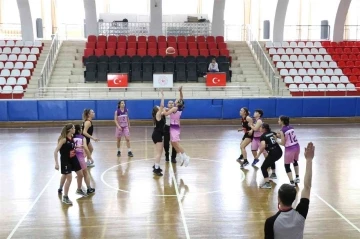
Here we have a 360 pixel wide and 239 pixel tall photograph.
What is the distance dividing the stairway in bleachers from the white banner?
0.55 meters

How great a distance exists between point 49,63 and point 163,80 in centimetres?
703

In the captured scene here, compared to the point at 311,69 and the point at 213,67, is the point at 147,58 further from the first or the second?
the point at 311,69

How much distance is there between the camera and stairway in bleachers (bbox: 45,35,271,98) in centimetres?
2234

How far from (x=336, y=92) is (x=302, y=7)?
17920mm

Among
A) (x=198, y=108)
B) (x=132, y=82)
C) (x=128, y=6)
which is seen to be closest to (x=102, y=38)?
(x=132, y=82)

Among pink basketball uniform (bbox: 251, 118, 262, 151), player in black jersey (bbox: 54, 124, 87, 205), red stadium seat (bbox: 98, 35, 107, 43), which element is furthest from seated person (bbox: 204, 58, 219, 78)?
player in black jersey (bbox: 54, 124, 87, 205)

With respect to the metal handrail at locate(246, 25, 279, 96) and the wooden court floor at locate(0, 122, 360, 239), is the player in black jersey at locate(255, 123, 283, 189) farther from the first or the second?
the metal handrail at locate(246, 25, 279, 96)

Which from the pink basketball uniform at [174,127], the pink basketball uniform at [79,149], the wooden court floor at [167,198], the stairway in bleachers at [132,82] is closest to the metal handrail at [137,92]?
the stairway in bleachers at [132,82]

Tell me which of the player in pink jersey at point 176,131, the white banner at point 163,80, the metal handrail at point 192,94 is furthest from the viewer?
the white banner at point 163,80

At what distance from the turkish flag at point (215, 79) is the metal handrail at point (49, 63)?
343 inches

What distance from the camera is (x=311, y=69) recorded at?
24.8 meters

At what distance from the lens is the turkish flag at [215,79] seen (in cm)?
2290

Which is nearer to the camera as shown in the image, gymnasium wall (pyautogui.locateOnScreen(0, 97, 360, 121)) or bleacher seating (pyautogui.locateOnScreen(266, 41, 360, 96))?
gymnasium wall (pyautogui.locateOnScreen(0, 97, 360, 121))

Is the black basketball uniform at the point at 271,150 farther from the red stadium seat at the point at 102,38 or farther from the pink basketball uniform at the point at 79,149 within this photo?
the red stadium seat at the point at 102,38
